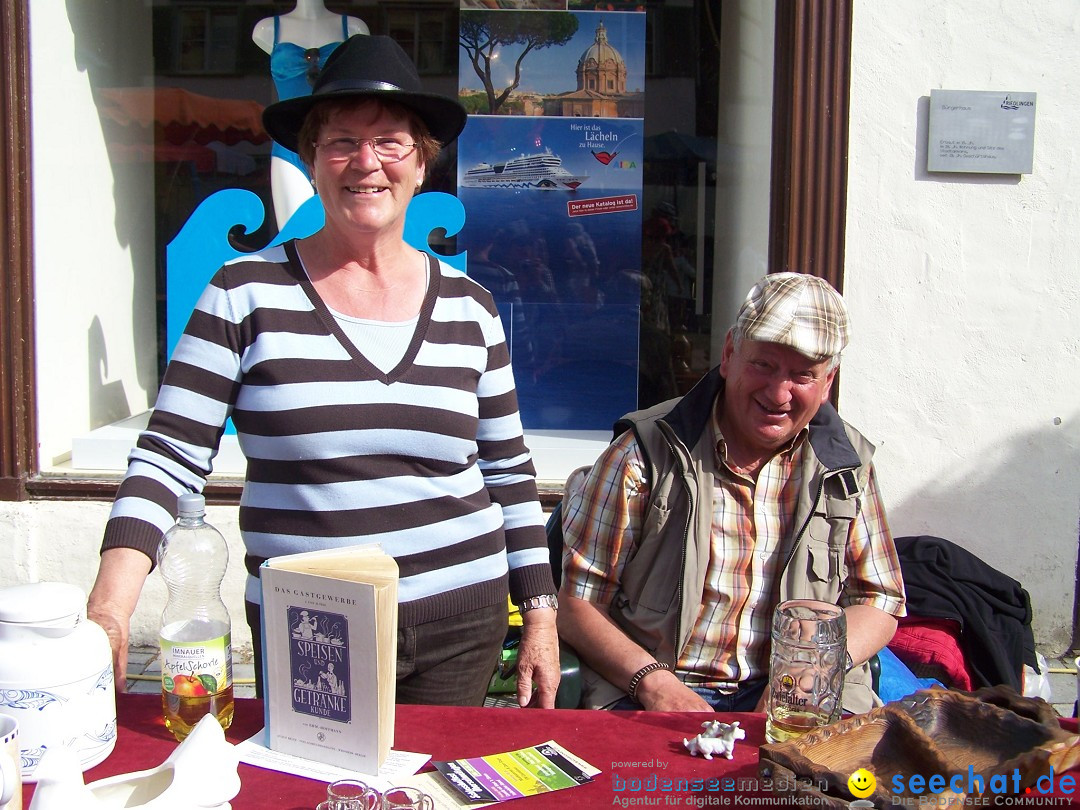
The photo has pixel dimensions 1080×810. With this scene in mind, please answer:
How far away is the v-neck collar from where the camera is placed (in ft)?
5.93

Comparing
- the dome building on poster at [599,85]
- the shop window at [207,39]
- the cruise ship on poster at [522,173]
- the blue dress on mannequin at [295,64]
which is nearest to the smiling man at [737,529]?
the cruise ship on poster at [522,173]

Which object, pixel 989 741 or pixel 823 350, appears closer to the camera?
pixel 989 741

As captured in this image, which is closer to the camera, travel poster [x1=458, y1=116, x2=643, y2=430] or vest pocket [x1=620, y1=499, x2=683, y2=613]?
vest pocket [x1=620, y1=499, x2=683, y2=613]

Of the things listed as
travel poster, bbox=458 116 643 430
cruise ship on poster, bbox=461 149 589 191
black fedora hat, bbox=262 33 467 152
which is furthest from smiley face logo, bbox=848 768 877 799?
cruise ship on poster, bbox=461 149 589 191

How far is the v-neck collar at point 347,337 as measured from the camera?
5.93ft

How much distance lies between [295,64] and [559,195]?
1323mm

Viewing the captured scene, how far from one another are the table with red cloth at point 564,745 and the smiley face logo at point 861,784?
0.39 ft

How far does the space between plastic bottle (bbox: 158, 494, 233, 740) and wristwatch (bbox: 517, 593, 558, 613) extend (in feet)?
2.11

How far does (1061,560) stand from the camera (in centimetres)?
397

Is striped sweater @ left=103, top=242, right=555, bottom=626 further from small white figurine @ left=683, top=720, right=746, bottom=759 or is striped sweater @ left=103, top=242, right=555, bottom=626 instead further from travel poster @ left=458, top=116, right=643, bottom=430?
travel poster @ left=458, top=116, right=643, bottom=430

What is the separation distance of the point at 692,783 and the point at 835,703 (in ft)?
1.02

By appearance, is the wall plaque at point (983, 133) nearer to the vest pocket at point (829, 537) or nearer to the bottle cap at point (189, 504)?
the vest pocket at point (829, 537)

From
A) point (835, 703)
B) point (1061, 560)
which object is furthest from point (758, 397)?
point (1061, 560)

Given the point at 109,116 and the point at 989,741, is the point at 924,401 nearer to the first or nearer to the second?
the point at 989,741
